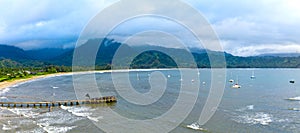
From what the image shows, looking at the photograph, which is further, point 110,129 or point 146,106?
point 146,106

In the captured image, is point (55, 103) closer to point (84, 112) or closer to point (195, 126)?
point (84, 112)

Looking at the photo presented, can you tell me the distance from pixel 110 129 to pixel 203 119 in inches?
545

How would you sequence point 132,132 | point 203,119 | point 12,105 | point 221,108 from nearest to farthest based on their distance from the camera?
1. point 132,132
2. point 203,119
3. point 221,108
4. point 12,105

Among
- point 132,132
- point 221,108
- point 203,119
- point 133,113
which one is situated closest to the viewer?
point 132,132

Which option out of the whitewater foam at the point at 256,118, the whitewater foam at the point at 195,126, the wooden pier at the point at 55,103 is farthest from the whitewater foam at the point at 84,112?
the whitewater foam at the point at 256,118

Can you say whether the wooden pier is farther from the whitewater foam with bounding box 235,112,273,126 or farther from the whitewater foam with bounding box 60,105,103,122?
the whitewater foam with bounding box 235,112,273,126

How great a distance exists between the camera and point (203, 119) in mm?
39875

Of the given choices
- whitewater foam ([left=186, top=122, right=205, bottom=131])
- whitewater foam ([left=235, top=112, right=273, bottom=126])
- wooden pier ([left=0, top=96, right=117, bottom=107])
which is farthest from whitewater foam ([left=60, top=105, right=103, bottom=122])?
whitewater foam ([left=235, top=112, right=273, bottom=126])

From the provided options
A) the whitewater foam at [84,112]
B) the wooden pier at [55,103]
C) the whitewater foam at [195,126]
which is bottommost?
the whitewater foam at [195,126]

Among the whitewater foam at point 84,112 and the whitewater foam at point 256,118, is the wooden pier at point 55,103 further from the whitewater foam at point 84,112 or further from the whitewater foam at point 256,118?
the whitewater foam at point 256,118

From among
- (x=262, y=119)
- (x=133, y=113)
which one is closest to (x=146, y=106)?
(x=133, y=113)

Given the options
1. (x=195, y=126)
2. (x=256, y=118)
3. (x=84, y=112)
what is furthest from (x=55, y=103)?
(x=256, y=118)

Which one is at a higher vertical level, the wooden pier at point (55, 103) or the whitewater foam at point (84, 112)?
the wooden pier at point (55, 103)

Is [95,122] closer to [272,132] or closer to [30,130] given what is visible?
[30,130]
